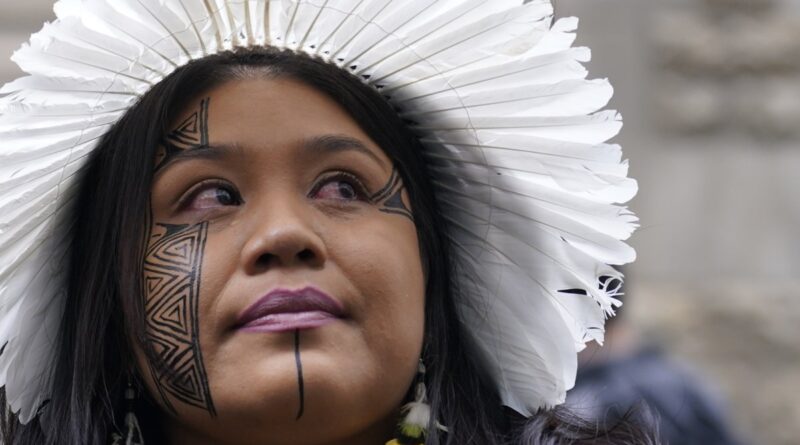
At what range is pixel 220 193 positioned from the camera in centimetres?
258

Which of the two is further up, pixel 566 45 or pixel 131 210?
pixel 566 45

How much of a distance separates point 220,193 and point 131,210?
0.53 ft

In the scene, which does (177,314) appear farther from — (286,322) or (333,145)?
(333,145)

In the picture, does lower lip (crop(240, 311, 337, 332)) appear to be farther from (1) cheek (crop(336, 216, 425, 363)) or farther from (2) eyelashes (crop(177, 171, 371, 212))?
(2) eyelashes (crop(177, 171, 371, 212))

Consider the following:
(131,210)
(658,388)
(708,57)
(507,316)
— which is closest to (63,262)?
(131,210)

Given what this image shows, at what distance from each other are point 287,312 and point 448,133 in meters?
0.50

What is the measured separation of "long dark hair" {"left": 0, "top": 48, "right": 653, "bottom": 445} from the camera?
2637 mm

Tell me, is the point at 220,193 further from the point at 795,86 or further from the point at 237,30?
the point at 795,86

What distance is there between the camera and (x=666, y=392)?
4.23 meters

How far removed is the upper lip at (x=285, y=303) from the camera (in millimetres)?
2459

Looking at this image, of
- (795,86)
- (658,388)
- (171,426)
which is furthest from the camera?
(795,86)

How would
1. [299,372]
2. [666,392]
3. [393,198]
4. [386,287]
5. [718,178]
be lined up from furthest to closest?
[718,178], [666,392], [393,198], [386,287], [299,372]

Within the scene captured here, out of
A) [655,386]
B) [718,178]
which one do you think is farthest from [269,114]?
[718,178]

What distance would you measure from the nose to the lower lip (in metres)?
0.08
